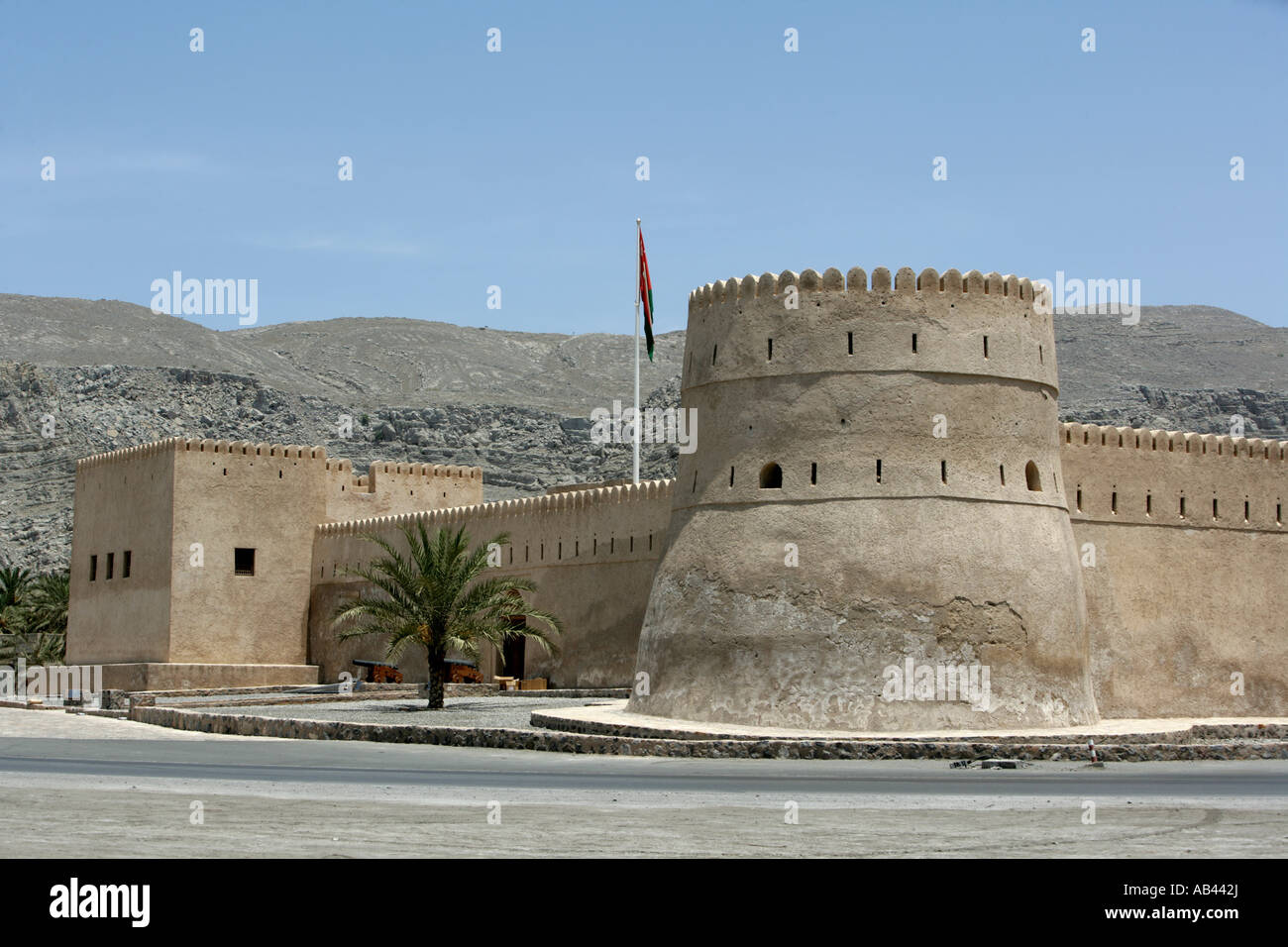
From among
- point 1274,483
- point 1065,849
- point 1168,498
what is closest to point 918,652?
point 1168,498

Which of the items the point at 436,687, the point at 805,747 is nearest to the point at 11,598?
the point at 436,687

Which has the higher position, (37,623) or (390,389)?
(390,389)

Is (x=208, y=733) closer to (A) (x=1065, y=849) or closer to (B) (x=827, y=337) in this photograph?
(B) (x=827, y=337)

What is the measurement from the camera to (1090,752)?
672 inches

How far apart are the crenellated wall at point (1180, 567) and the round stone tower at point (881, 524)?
2.41 metres

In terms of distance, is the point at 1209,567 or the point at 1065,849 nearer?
the point at 1065,849

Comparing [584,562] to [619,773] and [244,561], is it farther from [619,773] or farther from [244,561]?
[619,773]

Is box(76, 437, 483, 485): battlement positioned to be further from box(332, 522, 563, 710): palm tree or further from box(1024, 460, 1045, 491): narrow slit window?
box(1024, 460, 1045, 491): narrow slit window

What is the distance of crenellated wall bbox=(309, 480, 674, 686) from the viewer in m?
26.9

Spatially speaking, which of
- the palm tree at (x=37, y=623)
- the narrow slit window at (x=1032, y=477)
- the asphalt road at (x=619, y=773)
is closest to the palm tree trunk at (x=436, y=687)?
the asphalt road at (x=619, y=773)

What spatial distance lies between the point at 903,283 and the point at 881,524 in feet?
9.16

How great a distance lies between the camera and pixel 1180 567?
23.4 metres

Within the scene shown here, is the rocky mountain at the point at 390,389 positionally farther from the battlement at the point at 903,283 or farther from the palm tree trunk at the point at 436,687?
the battlement at the point at 903,283
